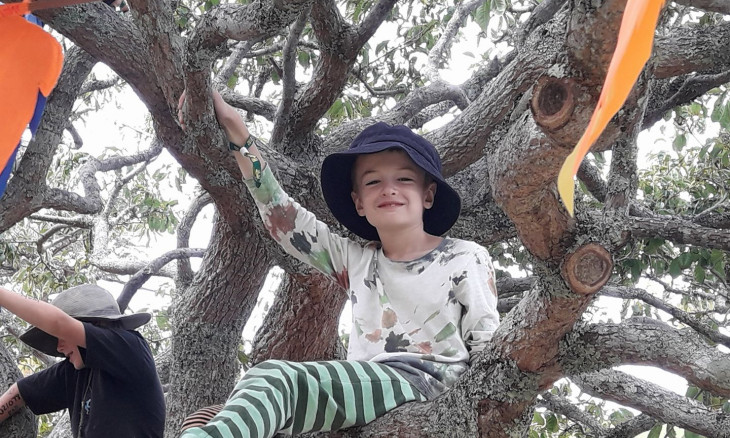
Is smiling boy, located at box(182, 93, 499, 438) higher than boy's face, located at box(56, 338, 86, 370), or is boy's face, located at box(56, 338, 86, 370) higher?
smiling boy, located at box(182, 93, 499, 438)

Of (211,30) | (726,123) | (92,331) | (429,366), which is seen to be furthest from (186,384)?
(726,123)

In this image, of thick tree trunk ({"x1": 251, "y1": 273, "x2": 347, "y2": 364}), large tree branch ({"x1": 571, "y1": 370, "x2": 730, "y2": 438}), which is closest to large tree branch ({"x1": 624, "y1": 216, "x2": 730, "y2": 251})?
→ large tree branch ({"x1": 571, "y1": 370, "x2": 730, "y2": 438})

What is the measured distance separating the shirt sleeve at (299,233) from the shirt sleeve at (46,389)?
81 centimetres

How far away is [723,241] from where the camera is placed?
2111mm

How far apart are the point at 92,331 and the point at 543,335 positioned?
135 cm

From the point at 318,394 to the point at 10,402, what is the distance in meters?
1.02

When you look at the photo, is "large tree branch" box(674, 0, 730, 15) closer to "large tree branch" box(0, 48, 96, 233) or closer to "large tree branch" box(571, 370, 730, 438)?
"large tree branch" box(571, 370, 730, 438)

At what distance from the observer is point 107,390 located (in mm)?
2131

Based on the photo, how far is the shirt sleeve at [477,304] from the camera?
1.71 m

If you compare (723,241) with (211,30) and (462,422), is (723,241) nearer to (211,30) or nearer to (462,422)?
(462,422)

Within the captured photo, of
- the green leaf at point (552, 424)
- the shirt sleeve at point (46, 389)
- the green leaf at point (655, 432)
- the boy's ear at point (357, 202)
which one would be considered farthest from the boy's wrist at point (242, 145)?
the green leaf at point (552, 424)

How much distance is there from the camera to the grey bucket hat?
227cm

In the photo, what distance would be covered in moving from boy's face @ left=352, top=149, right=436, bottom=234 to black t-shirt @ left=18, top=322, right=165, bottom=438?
0.83m

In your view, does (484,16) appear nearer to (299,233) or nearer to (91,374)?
(299,233)
